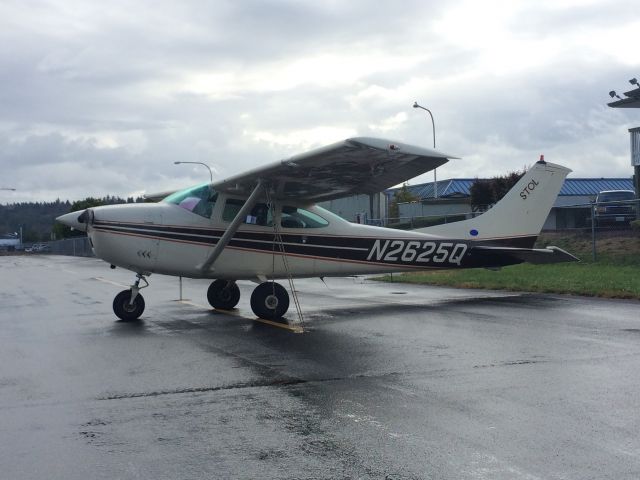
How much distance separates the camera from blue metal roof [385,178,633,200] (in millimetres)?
62219

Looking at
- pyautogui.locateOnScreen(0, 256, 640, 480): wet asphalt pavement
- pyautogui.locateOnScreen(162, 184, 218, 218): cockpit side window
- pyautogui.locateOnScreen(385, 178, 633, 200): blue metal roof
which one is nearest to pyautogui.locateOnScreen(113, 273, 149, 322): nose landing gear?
pyautogui.locateOnScreen(0, 256, 640, 480): wet asphalt pavement

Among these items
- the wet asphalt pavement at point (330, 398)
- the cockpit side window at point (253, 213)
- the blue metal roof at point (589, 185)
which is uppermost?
the blue metal roof at point (589, 185)

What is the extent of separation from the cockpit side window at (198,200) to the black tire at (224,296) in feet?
6.54

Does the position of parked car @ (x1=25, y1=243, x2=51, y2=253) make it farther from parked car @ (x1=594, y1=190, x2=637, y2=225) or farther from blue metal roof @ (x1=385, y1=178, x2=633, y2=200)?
parked car @ (x1=594, y1=190, x2=637, y2=225)

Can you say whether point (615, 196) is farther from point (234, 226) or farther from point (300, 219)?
point (234, 226)

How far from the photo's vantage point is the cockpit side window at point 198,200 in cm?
1269

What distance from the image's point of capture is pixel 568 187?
63.0 m

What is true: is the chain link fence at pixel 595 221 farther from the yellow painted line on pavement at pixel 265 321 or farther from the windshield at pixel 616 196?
the yellow painted line on pavement at pixel 265 321

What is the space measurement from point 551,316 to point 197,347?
228 inches

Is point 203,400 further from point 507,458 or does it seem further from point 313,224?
point 313,224

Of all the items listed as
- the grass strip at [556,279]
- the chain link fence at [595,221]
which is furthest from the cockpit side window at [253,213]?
the chain link fence at [595,221]

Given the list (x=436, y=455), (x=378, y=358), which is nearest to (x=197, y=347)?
(x=378, y=358)

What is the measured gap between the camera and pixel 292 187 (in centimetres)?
1239

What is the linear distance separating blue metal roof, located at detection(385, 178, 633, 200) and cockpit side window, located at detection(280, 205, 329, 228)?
46978 millimetres
